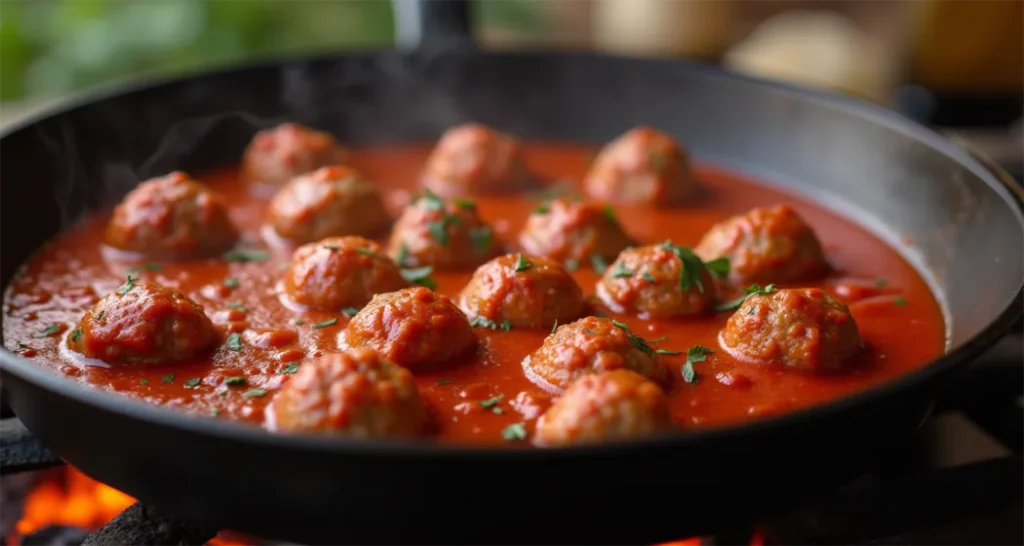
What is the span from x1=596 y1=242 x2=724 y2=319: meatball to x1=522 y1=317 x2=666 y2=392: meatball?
1.23 ft

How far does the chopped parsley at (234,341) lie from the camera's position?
2.89 metres

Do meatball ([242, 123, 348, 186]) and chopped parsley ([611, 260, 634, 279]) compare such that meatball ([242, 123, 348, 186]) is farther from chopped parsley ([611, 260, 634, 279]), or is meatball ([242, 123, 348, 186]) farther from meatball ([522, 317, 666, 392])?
meatball ([522, 317, 666, 392])

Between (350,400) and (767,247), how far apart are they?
1.57m

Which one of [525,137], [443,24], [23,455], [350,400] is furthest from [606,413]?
[443,24]

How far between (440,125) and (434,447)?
2.97 meters

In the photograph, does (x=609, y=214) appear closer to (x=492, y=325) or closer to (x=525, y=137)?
(x=492, y=325)

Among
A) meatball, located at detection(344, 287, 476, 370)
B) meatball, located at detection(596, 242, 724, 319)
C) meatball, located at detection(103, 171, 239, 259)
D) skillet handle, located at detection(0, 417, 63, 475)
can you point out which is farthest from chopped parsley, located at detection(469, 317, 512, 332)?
skillet handle, located at detection(0, 417, 63, 475)

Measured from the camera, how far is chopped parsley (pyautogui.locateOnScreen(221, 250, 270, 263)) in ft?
11.5

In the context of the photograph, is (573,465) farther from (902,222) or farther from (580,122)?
(580,122)

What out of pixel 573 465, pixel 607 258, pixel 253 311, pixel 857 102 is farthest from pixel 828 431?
pixel 857 102

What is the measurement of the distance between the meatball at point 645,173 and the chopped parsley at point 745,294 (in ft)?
2.64

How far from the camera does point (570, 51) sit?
4.69 metres

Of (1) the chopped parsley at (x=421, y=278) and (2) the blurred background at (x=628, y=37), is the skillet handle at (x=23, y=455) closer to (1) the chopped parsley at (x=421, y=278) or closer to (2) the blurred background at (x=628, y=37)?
(1) the chopped parsley at (x=421, y=278)

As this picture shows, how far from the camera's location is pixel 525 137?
15.4ft
